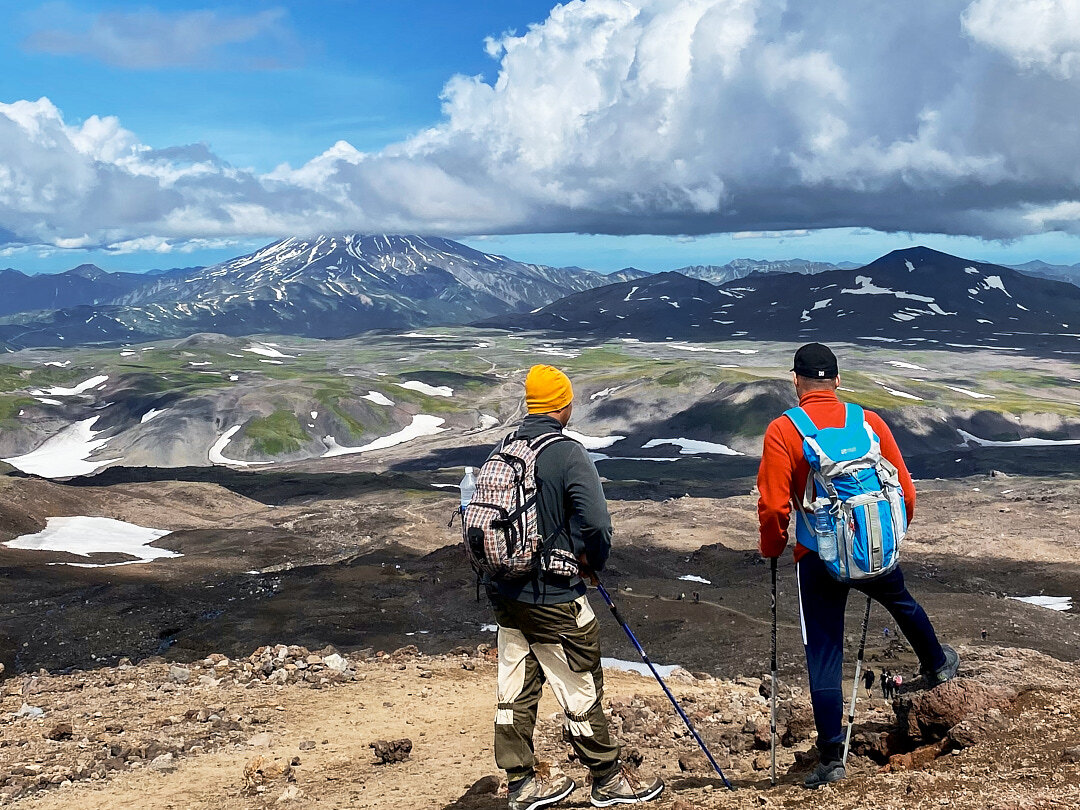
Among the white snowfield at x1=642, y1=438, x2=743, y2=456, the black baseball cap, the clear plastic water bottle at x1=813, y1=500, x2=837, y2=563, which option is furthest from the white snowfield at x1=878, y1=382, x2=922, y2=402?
the clear plastic water bottle at x1=813, y1=500, x2=837, y2=563

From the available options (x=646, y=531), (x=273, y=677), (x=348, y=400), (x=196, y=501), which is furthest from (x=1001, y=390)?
(x=273, y=677)

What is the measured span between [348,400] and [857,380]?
92083mm

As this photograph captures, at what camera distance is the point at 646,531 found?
54.3m

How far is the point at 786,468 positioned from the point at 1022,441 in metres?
136

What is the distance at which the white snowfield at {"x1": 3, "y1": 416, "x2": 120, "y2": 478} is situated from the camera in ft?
423

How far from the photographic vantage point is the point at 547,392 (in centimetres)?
754

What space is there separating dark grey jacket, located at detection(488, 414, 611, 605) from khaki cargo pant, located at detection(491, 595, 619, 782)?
154mm

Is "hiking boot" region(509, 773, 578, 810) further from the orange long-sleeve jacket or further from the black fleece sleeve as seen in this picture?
the orange long-sleeve jacket

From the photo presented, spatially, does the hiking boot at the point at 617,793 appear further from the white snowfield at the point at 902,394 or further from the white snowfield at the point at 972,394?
the white snowfield at the point at 972,394

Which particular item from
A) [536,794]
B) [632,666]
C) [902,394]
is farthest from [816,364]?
[902,394]

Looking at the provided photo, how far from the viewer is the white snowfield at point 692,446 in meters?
126

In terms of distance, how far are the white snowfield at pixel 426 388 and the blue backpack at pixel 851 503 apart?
174m

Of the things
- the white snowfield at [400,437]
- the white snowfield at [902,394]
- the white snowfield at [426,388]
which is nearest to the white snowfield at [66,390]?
the white snowfield at [426,388]

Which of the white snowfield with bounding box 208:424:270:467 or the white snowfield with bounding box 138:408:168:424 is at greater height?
the white snowfield with bounding box 138:408:168:424
